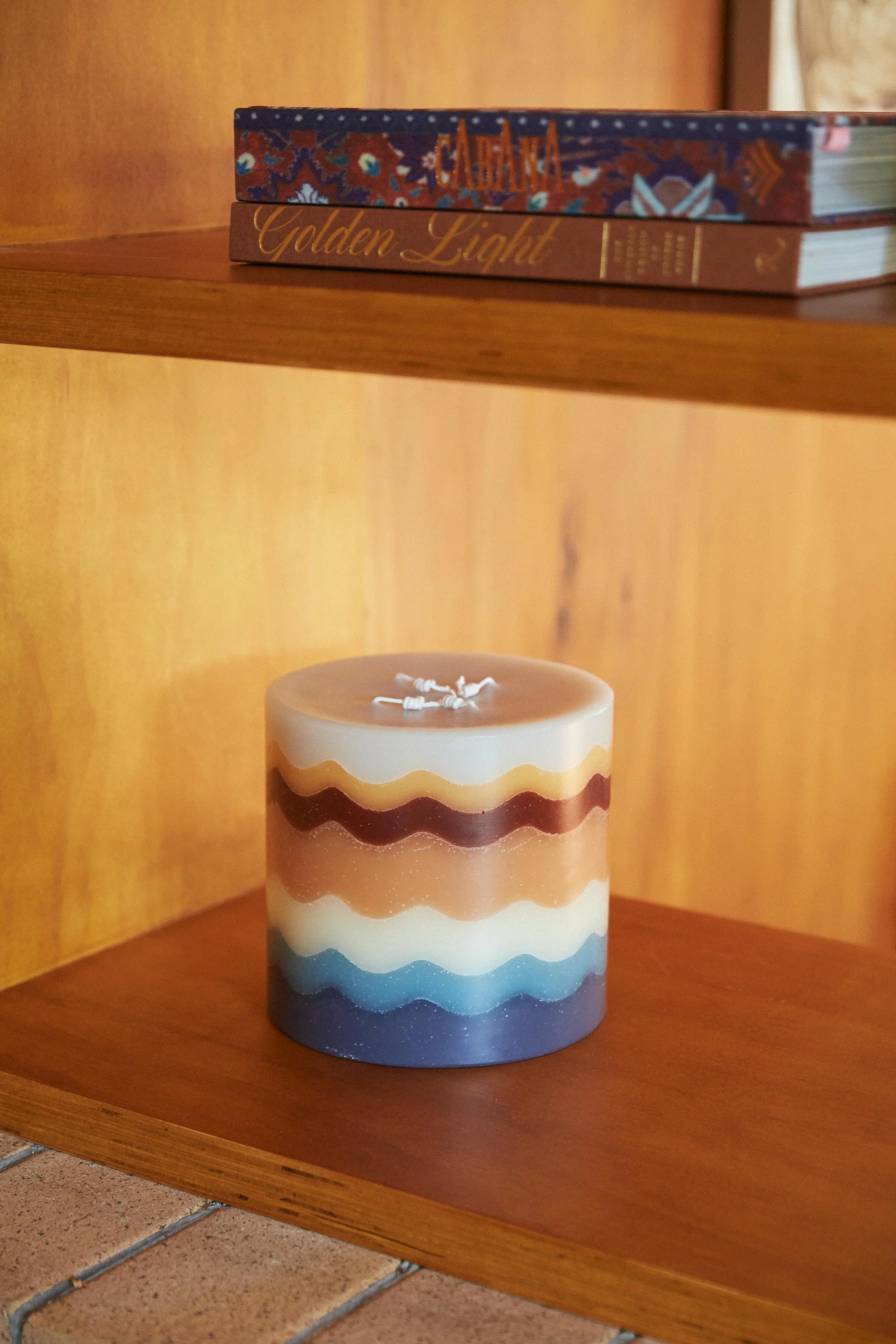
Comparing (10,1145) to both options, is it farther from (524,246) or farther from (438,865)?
(524,246)

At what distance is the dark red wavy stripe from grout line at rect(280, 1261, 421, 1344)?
17 centimetres

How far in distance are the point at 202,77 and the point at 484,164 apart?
0.96 feet

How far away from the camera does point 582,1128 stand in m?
0.62

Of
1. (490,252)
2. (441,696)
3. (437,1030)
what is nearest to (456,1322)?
(437,1030)

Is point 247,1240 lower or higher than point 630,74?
lower

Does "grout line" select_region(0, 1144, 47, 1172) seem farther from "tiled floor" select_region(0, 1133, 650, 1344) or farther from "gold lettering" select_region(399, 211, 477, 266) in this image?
"gold lettering" select_region(399, 211, 477, 266)

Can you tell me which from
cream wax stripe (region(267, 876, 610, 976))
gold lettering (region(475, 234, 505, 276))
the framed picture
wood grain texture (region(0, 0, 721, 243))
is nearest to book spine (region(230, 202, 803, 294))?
gold lettering (region(475, 234, 505, 276))

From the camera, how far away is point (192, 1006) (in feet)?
2.43

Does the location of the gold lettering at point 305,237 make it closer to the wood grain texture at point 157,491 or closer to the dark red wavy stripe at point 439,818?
the wood grain texture at point 157,491

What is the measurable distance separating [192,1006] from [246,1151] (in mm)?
145

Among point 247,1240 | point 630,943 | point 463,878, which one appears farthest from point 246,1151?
point 630,943

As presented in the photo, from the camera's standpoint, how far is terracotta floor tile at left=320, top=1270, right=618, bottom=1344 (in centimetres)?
53

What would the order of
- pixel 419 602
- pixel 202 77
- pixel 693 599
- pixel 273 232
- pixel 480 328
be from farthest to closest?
pixel 693 599, pixel 419 602, pixel 202 77, pixel 273 232, pixel 480 328

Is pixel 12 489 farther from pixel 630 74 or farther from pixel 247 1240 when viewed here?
pixel 630 74
